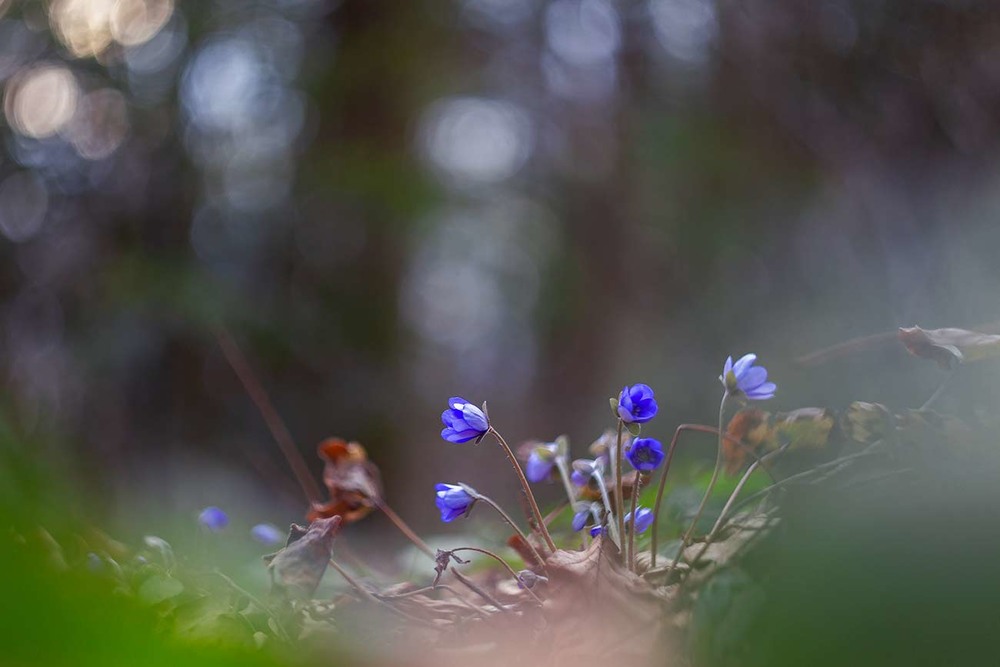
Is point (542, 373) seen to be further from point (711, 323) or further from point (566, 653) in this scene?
point (566, 653)

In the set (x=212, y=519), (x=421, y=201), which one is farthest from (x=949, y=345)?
(x=421, y=201)

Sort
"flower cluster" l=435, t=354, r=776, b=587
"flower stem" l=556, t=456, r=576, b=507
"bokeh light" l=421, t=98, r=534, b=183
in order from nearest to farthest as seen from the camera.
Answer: "flower cluster" l=435, t=354, r=776, b=587, "flower stem" l=556, t=456, r=576, b=507, "bokeh light" l=421, t=98, r=534, b=183

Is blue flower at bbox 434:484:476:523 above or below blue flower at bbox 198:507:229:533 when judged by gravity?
above

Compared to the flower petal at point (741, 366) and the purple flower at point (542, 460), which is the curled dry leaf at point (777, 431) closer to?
the flower petal at point (741, 366)

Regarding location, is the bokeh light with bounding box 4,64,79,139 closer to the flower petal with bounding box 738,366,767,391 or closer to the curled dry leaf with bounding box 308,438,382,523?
the curled dry leaf with bounding box 308,438,382,523

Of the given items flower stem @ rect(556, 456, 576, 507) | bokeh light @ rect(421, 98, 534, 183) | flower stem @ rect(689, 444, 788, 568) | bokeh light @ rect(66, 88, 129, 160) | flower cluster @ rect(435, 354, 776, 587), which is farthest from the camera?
bokeh light @ rect(421, 98, 534, 183)

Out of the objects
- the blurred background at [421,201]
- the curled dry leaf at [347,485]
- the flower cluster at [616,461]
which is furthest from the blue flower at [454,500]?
the blurred background at [421,201]

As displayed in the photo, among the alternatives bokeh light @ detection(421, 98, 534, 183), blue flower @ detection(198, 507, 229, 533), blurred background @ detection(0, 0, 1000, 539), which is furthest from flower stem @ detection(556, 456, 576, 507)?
bokeh light @ detection(421, 98, 534, 183)
